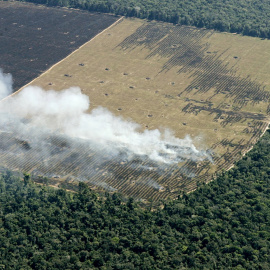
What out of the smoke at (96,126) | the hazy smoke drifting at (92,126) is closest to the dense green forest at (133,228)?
the hazy smoke drifting at (92,126)

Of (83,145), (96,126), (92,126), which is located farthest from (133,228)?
(92,126)

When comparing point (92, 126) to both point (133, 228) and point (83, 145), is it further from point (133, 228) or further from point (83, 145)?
point (133, 228)

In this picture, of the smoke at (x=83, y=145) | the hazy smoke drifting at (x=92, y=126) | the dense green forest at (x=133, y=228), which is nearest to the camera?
the dense green forest at (x=133, y=228)

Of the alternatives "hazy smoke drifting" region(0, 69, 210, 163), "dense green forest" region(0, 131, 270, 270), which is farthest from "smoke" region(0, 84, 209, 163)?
"dense green forest" region(0, 131, 270, 270)

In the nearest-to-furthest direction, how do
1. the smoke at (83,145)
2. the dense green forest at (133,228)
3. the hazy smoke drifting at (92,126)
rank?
the dense green forest at (133,228) < the smoke at (83,145) < the hazy smoke drifting at (92,126)

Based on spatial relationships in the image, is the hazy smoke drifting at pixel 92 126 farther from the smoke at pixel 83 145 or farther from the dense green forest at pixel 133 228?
the dense green forest at pixel 133 228

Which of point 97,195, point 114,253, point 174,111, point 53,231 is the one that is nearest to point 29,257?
point 53,231

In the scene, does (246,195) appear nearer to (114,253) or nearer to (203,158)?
(203,158)
